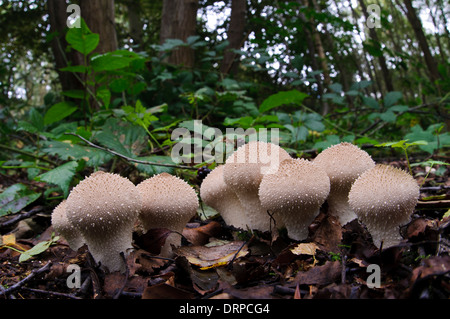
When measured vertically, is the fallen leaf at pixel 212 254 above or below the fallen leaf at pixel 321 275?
below

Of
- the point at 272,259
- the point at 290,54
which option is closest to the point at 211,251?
the point at 272,259

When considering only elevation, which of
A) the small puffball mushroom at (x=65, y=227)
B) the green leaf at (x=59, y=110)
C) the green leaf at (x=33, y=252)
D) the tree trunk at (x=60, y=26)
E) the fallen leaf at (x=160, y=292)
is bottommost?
the green leaf at (x=33, y=252)

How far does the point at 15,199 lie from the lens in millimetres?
2234

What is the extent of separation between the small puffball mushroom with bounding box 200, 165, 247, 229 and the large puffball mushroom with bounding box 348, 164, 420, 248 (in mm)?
665

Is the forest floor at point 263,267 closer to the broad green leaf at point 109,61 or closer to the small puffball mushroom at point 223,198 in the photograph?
the small puffball mushroom at point 223,198

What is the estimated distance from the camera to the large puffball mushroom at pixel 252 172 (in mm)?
1574

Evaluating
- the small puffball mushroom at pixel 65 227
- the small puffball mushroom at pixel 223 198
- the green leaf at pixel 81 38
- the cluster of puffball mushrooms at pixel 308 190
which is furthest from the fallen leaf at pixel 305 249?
the green leaf at pixel 81 38

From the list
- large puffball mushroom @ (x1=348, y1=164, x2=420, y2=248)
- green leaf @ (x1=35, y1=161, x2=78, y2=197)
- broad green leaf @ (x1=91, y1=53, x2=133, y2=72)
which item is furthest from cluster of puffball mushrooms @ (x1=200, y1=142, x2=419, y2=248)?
broad green leaf @ (x1=91, y1=53, x2=133, y2=72)

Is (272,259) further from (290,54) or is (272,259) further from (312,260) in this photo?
(290,54)

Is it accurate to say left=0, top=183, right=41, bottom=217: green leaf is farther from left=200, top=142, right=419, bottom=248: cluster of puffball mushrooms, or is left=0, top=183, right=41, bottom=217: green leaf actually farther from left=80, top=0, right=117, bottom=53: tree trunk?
left=80, top=0, right=117, bottom=53: tree trunk

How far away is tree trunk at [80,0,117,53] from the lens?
4418mm

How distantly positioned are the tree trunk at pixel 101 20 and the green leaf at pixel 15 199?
8.83ft
